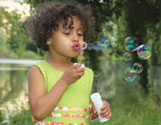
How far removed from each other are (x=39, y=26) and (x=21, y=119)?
3472mm

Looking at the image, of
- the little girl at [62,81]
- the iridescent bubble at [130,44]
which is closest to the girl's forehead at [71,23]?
the little girl at [62,81]

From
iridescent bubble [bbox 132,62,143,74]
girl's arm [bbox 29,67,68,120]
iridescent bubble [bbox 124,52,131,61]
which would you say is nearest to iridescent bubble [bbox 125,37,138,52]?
iridescent bubble [bbox 124,52,131,61]

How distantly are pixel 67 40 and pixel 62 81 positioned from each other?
0.33 m

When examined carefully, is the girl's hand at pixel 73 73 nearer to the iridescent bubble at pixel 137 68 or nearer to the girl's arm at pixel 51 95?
the girl's arm at pixel 51 95

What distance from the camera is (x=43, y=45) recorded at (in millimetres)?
2443

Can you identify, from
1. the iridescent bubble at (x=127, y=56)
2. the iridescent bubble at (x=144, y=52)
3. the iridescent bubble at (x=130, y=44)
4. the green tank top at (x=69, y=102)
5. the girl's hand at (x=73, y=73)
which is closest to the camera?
the girl's hand at (x=73, y=73)

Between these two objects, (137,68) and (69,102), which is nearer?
(69,102)

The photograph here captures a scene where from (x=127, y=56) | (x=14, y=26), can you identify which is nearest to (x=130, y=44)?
(x=127, y=56)

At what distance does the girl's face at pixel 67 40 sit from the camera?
6.66 ft

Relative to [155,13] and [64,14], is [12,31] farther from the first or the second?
[64,14]

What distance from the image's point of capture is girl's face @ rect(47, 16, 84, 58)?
2.03 meters

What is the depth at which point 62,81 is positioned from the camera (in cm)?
189

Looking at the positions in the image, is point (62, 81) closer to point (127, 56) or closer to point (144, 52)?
point (144, 52)

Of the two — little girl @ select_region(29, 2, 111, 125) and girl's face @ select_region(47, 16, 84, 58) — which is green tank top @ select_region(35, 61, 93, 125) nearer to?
little girl @ select_region(29, 2, 111, 125)
